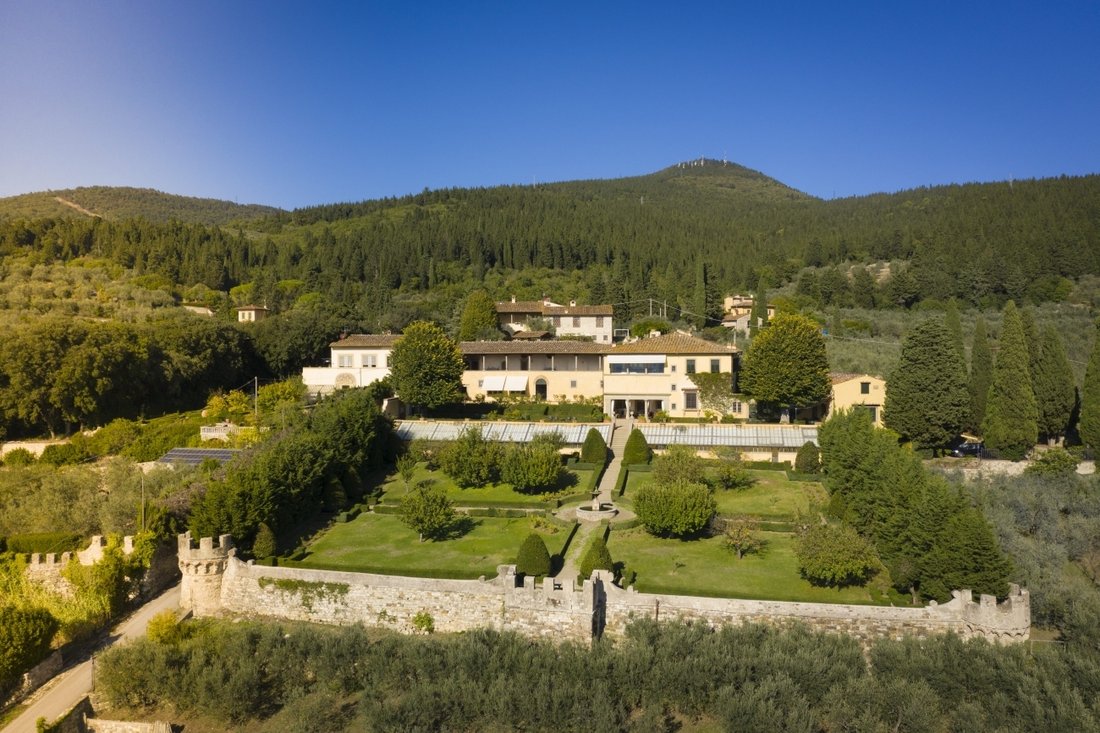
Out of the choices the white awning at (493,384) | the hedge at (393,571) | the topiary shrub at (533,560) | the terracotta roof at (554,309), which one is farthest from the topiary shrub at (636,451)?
the terracotta roof at (554,309)

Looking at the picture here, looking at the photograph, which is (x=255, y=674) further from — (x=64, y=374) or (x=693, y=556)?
(x=64, y=374)

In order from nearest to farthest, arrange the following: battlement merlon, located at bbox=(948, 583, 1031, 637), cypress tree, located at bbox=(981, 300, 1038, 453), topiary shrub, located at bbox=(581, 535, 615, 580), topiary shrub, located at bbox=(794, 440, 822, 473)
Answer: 1. battlement merlon, located at bbox=(948, 583, 1031, 637)
2. topiary shrub, located at bbox=(581, 535, 615, 580)
3. cypress tree, located at bbox=(981, 300, 1038, 453)
4. topiary shrub, located at bbox=(794, 440, 822, 473)

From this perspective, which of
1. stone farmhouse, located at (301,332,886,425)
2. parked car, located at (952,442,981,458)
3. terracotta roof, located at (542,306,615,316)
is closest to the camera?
parked car, located at (952,442,981,458)

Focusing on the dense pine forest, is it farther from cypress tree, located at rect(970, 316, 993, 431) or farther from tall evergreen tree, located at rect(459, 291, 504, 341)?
cypress tree, located at rect(970, 316, 993, 431)

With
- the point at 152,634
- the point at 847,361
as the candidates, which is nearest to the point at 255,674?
the point at 152,634

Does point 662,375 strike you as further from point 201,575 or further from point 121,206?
point 121,206

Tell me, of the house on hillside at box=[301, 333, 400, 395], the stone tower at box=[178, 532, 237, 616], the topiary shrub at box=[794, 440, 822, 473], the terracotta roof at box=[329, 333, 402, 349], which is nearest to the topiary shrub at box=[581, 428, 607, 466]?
the topiary shrub at box=[794, 440, 822, 473]
